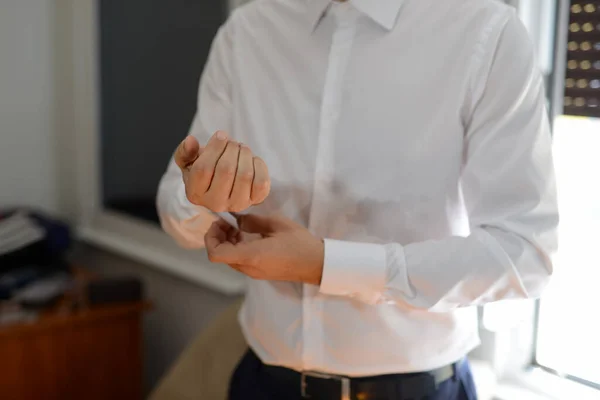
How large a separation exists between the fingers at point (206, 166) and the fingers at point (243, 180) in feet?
0.08

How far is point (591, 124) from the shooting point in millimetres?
1365

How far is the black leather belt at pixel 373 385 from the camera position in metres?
0.97

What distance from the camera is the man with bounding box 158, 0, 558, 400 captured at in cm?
85

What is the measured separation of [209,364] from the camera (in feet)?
5.43

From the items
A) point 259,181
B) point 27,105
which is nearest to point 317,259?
Result: point 259,181

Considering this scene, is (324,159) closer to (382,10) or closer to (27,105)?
(382,10)

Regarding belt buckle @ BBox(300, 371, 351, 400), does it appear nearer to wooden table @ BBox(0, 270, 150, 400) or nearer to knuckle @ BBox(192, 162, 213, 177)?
knuckle @ BBox(192, 162, 213, 177)

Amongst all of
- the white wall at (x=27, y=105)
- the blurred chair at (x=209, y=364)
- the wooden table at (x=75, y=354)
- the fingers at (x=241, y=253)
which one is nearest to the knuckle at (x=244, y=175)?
the fingers at (x=241, y=253)

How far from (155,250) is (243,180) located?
154cm

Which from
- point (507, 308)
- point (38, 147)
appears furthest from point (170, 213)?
point (38, 147)

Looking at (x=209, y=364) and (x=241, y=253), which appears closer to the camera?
(x=241, y=253)

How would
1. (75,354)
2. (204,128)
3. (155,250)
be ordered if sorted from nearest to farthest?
(204,128) → (75,354) → (155,250)

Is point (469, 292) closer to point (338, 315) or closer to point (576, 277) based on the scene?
point (338, 315)

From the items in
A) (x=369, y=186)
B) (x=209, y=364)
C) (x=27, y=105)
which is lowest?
(x=209, y=364)
